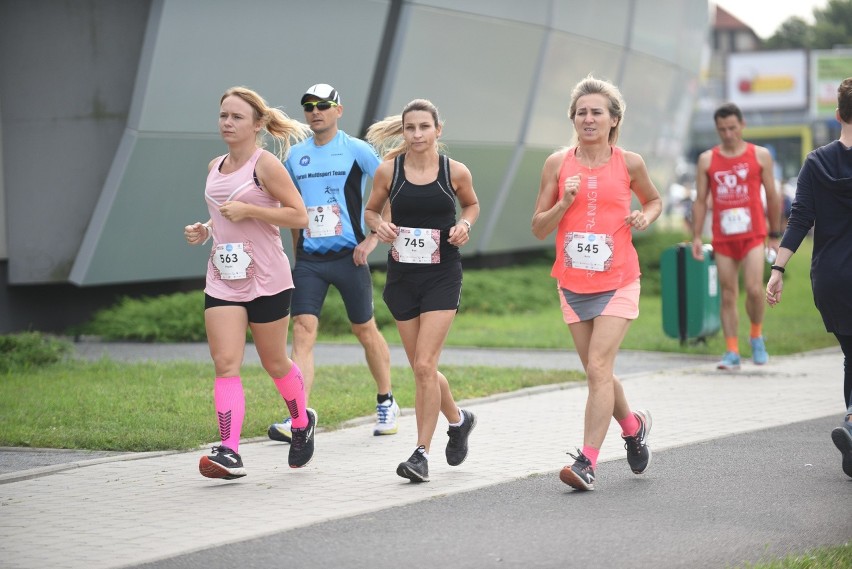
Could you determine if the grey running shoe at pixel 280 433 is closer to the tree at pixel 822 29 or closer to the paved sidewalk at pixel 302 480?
the paved sidewalk at pixel 302 480

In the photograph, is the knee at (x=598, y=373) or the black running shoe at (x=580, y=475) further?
the knee at (x=598, y=373)

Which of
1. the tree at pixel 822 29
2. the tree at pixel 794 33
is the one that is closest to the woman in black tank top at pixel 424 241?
the tree at pixel 822 29

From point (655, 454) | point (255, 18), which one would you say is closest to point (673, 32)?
point (255, 18)

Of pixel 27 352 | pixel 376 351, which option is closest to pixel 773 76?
pixel 27 352

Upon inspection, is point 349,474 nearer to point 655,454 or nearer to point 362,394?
point 655,454

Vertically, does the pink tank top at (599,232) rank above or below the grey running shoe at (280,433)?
above

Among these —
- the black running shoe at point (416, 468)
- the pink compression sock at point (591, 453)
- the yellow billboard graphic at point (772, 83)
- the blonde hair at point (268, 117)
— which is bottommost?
the black running shoe at point (416, 468)

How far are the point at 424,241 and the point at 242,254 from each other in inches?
37.0

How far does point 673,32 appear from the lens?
24375 mm

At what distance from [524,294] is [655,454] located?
11.6 m

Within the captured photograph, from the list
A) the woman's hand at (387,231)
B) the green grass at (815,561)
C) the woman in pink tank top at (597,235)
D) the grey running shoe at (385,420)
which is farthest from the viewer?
the grey running shoe at (385,420)

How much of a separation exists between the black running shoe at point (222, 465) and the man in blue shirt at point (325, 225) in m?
Answer: 1.36

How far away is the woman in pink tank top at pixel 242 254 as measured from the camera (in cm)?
718

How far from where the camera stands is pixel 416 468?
6984 mm
